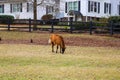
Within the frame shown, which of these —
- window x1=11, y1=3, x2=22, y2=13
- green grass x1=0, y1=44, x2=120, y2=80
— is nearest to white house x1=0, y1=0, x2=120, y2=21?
window x1=11, y1=3, x2=22, y2=13

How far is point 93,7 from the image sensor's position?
61094 mm

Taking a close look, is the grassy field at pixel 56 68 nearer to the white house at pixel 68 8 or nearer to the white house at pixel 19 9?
the white house at pixel 68 8

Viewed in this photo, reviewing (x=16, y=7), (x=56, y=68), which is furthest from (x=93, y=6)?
(x=56, y=68)

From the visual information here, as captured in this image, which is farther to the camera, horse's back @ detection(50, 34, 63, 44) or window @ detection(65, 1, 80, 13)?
window @ detection(65, 1, 80, 13)

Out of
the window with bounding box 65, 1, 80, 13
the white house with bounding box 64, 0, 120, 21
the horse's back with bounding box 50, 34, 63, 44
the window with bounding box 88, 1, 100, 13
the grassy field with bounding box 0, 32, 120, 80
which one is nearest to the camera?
the grassy field with bounding box 0, 32, 120, 80

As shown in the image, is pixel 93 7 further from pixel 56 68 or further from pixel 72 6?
pixel 56 68

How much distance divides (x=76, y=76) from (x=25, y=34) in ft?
82.5

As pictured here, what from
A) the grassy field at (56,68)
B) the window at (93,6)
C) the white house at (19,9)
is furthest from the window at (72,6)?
the grassy field at (56,68)

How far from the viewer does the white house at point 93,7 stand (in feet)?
195

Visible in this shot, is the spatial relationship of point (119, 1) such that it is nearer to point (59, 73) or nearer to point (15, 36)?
point (15, 36)

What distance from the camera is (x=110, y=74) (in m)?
15.5

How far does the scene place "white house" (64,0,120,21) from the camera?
5944cm

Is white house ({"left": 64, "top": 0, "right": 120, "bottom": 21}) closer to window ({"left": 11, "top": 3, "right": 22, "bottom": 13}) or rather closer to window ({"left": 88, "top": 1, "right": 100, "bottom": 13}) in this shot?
window ({"left": 88, "top": 1, "right": 100, "bottom": 13})

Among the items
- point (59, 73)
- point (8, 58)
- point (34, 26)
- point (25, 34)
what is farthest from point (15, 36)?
point (59, 73)
